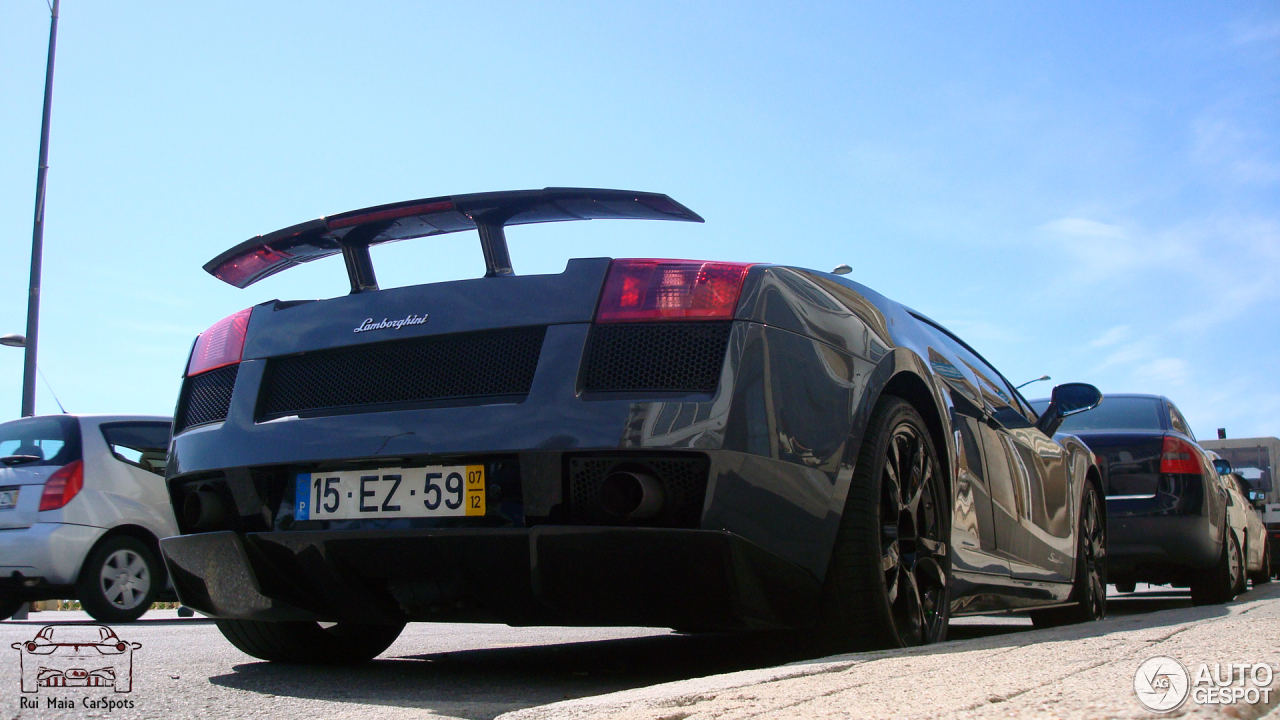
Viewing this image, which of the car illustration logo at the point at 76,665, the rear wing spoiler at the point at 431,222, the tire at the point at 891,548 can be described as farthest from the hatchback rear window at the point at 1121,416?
the car illustration logo at the point at 76,665

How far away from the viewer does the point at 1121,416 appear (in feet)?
25.5

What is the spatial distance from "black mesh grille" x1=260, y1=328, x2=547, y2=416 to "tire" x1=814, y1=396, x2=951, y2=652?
36.2 inches

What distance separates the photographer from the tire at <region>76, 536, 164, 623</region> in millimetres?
7715

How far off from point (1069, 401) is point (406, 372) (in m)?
3.44

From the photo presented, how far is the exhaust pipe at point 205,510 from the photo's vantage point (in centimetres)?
323

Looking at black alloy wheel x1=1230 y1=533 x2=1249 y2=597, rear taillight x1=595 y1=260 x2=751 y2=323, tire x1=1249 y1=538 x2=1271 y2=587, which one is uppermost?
rear taillight x1=595 y1=260 x2=751 y2=323

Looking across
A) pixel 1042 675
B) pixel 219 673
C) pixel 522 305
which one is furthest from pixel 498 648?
pixel 1042 675

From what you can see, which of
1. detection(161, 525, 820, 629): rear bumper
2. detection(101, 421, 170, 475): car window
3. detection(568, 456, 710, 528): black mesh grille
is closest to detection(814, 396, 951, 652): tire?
detection(161, 525, 820, 629): rear bumper

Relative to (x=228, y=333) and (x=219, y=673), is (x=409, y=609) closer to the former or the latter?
(x=219, y=673)

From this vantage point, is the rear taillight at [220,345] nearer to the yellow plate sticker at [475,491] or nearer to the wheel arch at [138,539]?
the yellow plate sticker at [475,491]

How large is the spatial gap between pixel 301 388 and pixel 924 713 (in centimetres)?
200

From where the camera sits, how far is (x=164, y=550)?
3402mm

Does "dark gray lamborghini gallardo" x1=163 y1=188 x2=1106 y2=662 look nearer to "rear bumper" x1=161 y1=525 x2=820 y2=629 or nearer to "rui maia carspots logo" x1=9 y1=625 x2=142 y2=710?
"rear bumper" x1=161 y1=525 x2=820 y2=629


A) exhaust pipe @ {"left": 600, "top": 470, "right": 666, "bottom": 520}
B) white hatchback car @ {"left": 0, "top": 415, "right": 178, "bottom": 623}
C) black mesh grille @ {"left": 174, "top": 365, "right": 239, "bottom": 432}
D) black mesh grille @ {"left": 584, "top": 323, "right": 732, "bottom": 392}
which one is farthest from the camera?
white hatchback car @ {"left": 0, "top": 415, "right": 178, "bottom": 623}
